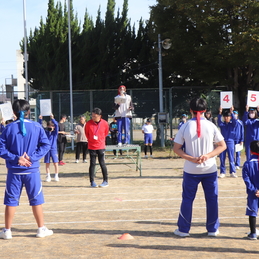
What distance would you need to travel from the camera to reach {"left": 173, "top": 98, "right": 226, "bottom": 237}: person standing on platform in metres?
6.18

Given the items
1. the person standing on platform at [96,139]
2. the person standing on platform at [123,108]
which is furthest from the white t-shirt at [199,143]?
the person standing on platform at [123,108]

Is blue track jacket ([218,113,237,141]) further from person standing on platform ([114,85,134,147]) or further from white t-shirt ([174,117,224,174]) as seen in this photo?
white t-shirt ([174,117,224,174])

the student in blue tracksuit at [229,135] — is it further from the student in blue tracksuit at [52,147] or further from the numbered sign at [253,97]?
the student in blue tracksuit at [52,147]

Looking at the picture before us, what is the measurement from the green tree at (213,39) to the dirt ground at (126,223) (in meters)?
11.3

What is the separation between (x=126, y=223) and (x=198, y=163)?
73.7 inches

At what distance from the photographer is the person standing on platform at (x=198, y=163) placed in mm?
6184

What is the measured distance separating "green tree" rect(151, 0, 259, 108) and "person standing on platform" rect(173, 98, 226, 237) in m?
16.1

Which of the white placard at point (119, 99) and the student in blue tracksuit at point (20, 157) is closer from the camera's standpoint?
the student in blue tracksuit at point (20, 157)

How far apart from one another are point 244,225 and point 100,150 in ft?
17.3

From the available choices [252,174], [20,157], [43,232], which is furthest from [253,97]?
[20,157]

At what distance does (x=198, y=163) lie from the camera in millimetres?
6137

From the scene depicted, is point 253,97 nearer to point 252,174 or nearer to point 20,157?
point 252,174

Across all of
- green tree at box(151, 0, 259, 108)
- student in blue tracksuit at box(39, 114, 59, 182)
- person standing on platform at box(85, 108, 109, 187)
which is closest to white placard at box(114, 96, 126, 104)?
person standing on platform at box(85, 108, 109, 187)

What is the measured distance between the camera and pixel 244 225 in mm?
6992
